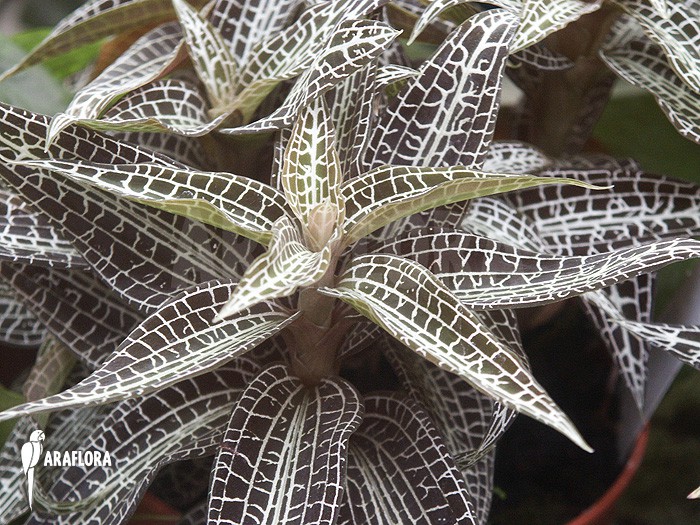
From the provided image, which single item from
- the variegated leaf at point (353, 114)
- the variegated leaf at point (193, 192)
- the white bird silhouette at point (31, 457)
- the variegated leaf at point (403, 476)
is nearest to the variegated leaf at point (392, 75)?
the variegated leaf at point (353, 114)

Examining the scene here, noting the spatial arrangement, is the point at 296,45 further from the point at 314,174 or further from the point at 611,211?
the point at 611,211

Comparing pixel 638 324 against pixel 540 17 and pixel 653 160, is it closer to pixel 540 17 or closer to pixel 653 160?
pixel 540 17

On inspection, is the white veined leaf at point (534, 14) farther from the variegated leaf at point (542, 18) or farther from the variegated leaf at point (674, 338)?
the variegated leaf at point (674, 338)

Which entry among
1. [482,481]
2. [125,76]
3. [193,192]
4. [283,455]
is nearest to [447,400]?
[482,481]

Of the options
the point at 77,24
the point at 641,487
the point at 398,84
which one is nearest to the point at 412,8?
the point at 398,84

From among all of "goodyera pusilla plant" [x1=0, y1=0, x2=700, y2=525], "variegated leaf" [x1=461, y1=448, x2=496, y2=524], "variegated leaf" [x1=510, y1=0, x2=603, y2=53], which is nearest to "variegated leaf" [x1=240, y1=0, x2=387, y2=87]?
"goodyera pusilla plant" [x1=0, y1=0, x2=700, y2=525]

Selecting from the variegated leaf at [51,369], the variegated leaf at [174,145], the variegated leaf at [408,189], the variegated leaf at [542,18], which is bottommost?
the variegated leaf at [51,369]
